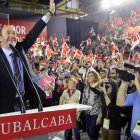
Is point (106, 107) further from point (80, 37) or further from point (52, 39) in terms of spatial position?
point (80, 37)

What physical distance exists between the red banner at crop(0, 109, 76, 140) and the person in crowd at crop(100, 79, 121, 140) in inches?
68.2

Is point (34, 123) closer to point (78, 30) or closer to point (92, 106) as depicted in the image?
point (92, 106)

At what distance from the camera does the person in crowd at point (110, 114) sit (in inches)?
95.2

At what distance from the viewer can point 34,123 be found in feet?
2.54

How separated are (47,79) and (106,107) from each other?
2.01m

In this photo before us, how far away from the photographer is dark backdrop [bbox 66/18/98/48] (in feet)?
49.6

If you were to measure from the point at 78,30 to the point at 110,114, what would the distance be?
14093 mm

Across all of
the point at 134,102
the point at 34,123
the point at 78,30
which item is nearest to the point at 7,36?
the point at 34,123

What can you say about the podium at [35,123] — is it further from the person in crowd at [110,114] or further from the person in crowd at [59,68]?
the person in crowd at [59,68]

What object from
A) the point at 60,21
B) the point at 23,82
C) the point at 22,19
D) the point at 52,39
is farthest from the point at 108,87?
the point at 60,21

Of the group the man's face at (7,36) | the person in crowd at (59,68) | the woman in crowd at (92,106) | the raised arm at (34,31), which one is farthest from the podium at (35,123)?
the person in crowd at (59,68)

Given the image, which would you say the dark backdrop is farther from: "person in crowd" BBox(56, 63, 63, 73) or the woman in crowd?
the woman in crowd

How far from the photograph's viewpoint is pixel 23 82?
115 centimetres

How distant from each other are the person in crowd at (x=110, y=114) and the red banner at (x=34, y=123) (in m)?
1.73
